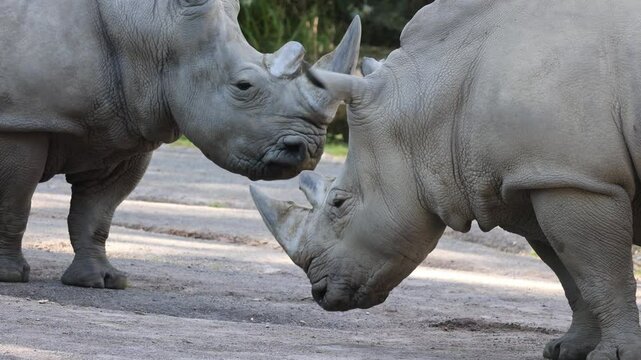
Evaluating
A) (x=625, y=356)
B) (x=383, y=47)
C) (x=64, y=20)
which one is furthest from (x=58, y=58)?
(x=383, y=47)

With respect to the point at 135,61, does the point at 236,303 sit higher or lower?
lower

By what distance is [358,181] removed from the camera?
263 inches

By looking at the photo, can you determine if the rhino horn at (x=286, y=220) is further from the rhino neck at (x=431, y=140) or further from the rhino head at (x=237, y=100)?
the rhino head at (x=237, y=100)

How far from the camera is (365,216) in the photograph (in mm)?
6637

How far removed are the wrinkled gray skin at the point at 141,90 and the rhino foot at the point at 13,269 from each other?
11 mm

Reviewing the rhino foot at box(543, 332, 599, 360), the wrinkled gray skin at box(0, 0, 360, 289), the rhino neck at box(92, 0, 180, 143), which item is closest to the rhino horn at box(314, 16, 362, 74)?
the wrinkled gray skin at box(0, 0, 360, 289)

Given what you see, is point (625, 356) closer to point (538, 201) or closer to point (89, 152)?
point (538, 201)

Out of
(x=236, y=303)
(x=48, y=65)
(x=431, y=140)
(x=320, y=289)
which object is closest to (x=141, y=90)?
(x=48, y=65)

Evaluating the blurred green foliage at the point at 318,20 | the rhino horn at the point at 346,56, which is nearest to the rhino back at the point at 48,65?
the rhino horn at the point at 346,56

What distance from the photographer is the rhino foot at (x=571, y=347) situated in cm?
681

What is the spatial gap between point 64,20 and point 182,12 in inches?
25.5

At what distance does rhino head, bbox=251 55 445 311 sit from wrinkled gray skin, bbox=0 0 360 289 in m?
1.38

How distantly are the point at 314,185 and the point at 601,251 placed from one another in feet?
5.07

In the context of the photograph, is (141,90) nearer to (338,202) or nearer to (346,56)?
(346,56)
